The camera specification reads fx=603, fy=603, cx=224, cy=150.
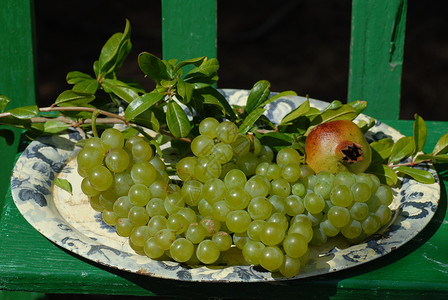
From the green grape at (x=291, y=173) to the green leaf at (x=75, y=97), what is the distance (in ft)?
1.52

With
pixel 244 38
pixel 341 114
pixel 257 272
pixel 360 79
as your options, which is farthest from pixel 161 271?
pixel 244 38

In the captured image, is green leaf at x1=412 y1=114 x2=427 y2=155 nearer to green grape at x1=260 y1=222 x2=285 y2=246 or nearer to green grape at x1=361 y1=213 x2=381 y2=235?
green grape at x1=361 y1=213 x2=381 y2=235

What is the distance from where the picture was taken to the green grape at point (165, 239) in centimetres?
90

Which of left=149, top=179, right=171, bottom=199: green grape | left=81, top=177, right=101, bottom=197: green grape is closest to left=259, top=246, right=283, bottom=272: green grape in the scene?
left=149, top=179, right=171, bottom=199: green grape

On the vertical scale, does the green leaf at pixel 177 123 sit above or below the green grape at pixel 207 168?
above

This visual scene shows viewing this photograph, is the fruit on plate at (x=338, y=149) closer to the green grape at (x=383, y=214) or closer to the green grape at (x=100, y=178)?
the green grape at (x=383, y=214)

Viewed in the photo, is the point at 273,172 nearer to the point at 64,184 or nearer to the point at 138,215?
the point at 138,215

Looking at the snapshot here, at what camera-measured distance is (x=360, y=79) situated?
1.63 m

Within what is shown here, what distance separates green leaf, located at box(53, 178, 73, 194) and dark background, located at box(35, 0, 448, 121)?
2127 millimetres

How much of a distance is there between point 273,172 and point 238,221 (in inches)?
4.9

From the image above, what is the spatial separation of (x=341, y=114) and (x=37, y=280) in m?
0.64

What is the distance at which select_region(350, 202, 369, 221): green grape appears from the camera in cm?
95

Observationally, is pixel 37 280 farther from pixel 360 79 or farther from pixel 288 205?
pixel 360 79

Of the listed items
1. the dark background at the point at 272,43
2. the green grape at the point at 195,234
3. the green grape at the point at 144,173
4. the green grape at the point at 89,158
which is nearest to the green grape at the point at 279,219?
the green grape at the point at 195,234
